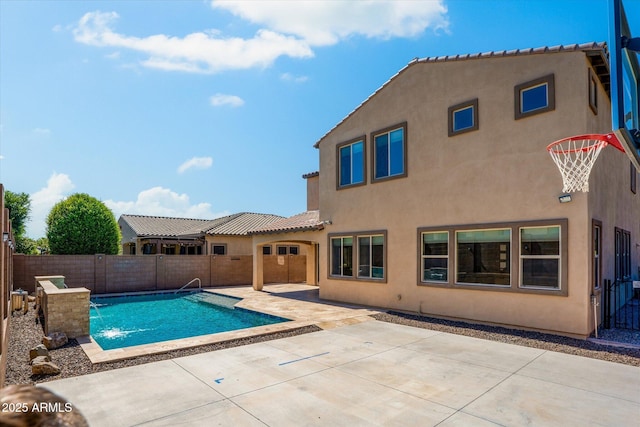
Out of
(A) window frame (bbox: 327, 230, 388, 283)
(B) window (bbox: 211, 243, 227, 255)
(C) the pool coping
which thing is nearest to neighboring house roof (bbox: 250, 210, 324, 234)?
(A) window frame (bbox: 327, 230, 388, 283)

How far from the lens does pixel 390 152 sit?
13758 mm

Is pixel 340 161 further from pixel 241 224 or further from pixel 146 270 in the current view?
Answer: pixel 241 224

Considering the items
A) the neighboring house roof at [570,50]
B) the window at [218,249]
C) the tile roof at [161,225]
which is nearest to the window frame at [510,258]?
the neighboring house roof at [570,50]

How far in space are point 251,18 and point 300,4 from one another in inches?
77.1

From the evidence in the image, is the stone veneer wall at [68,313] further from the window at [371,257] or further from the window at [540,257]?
the window at [540,257]

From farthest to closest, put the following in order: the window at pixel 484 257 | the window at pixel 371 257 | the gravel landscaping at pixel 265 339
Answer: the window at pixel 371 257 < the window at pixel 484 257 < the gravel landscaping at pixel 265 339

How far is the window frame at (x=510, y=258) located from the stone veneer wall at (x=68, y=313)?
9.85 meters

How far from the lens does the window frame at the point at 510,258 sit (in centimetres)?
929

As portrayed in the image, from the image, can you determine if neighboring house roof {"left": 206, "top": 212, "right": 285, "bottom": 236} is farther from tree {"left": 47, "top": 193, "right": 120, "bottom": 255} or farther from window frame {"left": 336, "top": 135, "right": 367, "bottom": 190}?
window frame {"left": 336, "top": 135, "right": 367, "bottom": 190}

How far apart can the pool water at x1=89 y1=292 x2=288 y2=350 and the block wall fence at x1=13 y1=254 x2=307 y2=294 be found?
1394mm

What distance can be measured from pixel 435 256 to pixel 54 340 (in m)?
10.7

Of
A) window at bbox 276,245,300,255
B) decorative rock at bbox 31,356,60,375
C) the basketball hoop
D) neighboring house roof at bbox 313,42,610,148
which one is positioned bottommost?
decorative rock at bbox 31,356,60,375

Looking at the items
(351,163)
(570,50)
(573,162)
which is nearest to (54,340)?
(351,163)

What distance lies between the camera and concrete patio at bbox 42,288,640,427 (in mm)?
5012
